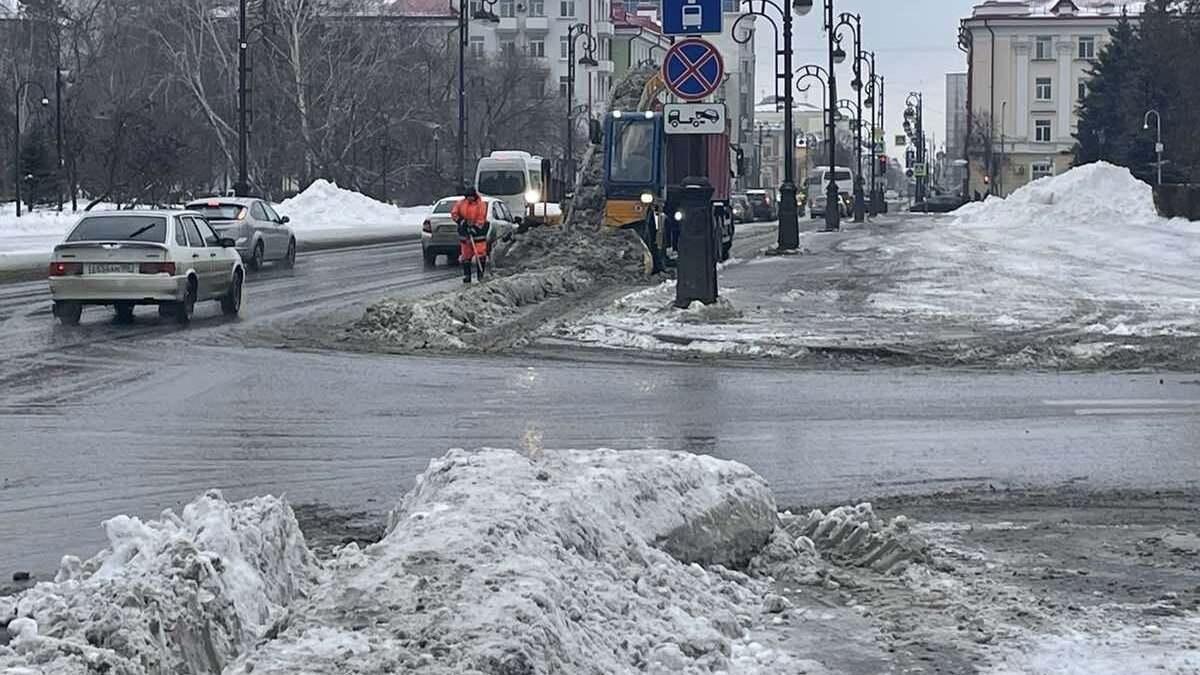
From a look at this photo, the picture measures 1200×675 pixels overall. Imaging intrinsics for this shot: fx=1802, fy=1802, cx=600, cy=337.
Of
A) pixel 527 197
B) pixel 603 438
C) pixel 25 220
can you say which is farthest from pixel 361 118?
pixel 603 438

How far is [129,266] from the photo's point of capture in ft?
70.5

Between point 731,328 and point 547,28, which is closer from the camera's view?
point 731,328

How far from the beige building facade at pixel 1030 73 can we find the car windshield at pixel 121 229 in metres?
95.5

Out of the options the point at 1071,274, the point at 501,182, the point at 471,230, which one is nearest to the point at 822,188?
the point at 501,182

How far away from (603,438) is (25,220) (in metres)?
47.1

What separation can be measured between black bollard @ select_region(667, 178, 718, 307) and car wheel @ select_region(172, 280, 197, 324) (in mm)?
5986

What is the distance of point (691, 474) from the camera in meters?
8.04

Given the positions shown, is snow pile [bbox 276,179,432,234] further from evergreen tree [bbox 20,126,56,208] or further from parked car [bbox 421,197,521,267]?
parked car [bbox 421,197,521,267]

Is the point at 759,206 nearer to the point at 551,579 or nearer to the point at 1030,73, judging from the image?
the point at 1030,73

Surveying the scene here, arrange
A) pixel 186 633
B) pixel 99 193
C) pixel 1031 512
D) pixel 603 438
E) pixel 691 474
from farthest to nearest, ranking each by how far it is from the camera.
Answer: pixel 99 193 < pixel 603 438 < pixel 1031 512 < pixel 691 474 < pixel 186 633

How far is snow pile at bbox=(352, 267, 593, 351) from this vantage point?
19047mm

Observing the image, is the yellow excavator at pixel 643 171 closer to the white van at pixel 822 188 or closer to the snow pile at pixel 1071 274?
the snow pile at pixel 1071 274

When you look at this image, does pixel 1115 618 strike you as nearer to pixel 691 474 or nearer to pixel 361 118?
pixel 691 474

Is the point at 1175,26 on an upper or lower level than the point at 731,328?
upper
